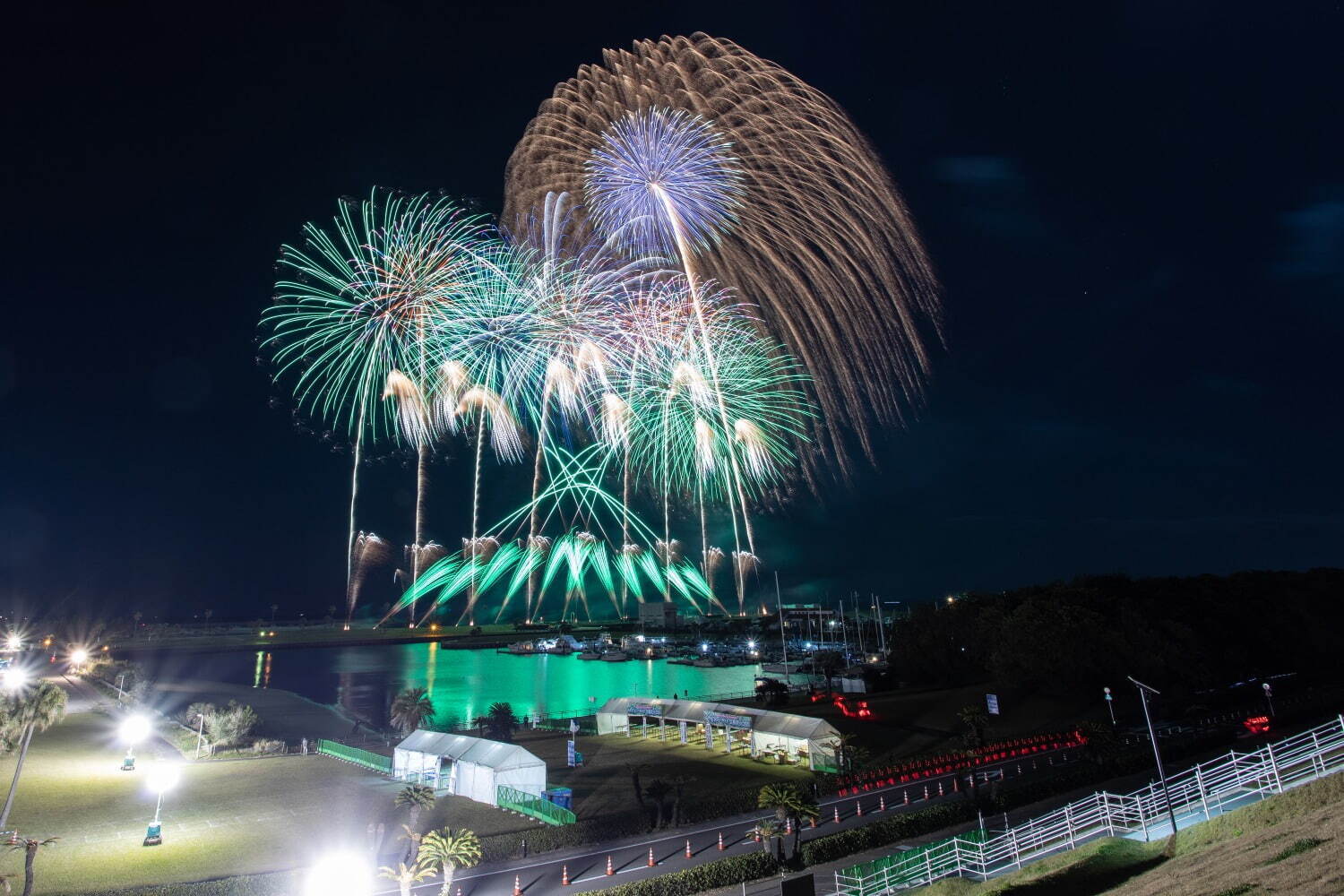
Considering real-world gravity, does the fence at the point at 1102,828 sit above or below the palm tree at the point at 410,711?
below

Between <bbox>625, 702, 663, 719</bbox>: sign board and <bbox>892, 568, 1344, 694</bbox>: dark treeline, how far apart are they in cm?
2490

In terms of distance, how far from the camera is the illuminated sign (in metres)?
37.2

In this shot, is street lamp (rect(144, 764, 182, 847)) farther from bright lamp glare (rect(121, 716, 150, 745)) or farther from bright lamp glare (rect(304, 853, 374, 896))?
bright lamp glare (rect(304, 853, 374, 896))

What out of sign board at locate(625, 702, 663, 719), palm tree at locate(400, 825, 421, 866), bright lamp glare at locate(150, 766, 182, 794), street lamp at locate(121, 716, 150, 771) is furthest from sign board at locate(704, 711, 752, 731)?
street lamp at locate(121, 716, 150, 771)

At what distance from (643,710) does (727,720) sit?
23.8ft

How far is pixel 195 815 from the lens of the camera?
87.9 ft

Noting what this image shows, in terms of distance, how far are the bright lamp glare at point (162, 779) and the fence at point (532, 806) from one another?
11.3 meters

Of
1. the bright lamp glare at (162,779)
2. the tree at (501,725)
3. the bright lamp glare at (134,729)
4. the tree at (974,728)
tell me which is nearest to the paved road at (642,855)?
the tree at (974,728)

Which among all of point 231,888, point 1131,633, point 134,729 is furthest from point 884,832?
point 1131,633

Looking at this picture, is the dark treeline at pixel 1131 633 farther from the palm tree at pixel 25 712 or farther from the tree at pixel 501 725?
the palm tree at pixel 25 712

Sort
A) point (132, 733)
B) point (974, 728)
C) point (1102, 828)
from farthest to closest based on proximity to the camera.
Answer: point (132, 733), point (974, 728), point (1102, 828)

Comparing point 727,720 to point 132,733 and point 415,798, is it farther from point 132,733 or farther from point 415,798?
point 132,733

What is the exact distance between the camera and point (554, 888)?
1977 cm

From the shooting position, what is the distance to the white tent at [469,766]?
2808 cm
